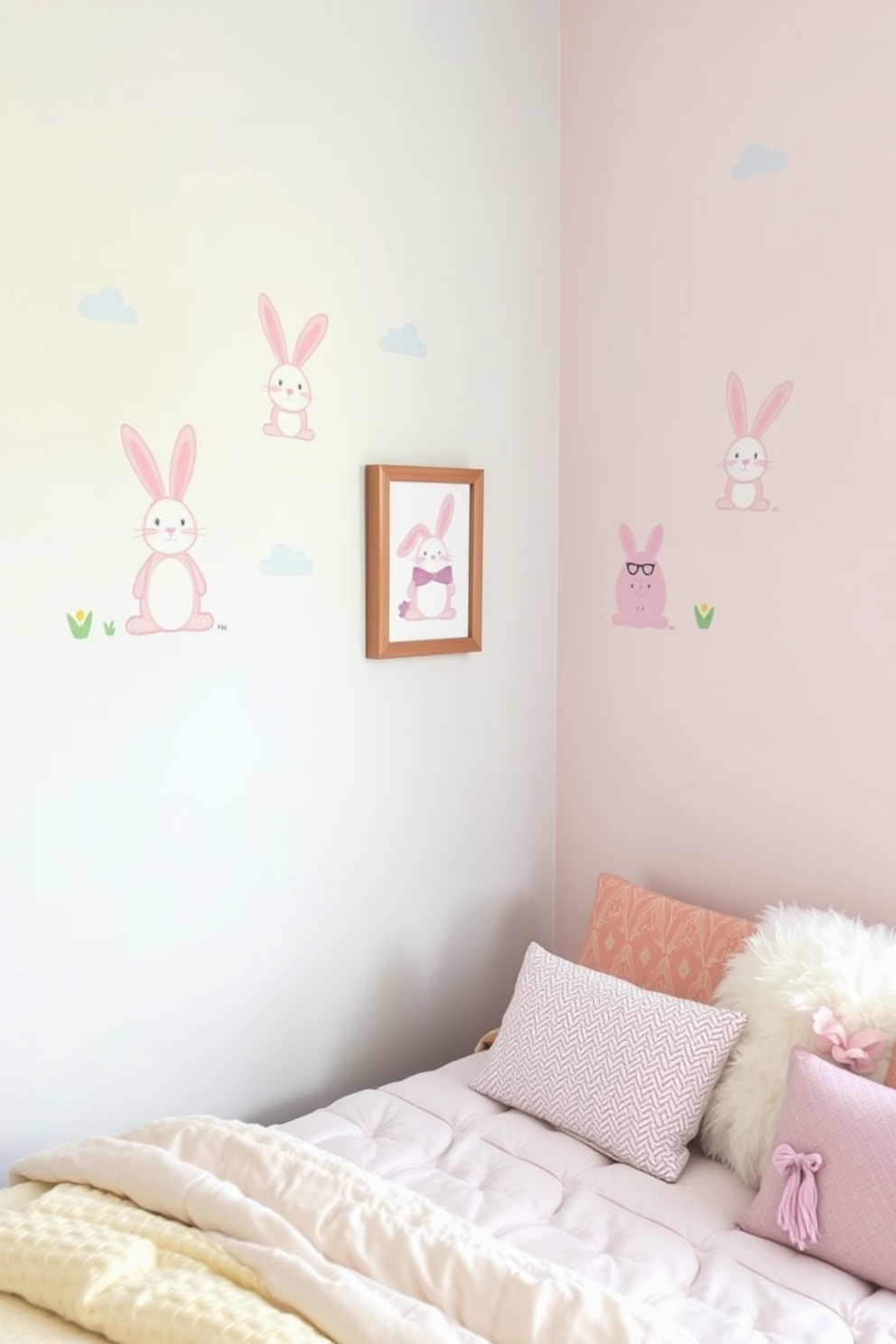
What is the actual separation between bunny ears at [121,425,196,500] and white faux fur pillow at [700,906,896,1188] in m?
1.24

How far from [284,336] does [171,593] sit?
1.70ft

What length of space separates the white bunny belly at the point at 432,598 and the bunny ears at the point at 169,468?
0.55 metres

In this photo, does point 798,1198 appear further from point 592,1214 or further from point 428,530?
point 428,530

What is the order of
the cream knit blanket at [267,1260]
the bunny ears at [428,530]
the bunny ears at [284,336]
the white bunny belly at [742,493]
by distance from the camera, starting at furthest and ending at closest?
the bunny ears at [428,530], the white bunny belly at [742,493], the bunny ears at [284,336], the cream knit blanket at [267,1260]

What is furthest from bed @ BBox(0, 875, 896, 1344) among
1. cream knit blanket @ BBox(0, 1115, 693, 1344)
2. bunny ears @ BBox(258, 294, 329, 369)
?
bunny ears @ BBox(258, 294, 329, 369)

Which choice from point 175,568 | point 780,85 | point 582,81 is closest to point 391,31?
point 582,81

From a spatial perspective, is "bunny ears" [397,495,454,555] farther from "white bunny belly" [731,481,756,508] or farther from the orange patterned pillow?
the orange patterned pillow

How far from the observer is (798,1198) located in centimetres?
176

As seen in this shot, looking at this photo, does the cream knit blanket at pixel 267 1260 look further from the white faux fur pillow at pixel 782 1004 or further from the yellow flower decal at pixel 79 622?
the yellow flower decal at pixel 79 622

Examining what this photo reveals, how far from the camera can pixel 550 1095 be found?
214 cm

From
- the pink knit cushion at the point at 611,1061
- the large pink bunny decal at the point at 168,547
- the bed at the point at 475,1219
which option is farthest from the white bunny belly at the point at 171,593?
the pink knit cushion at the point at 611,1061

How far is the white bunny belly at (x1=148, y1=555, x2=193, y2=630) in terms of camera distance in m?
2.12

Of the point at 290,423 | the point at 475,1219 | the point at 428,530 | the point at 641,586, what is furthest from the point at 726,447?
the point at 475,1219

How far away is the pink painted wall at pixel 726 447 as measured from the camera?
7.14ft
